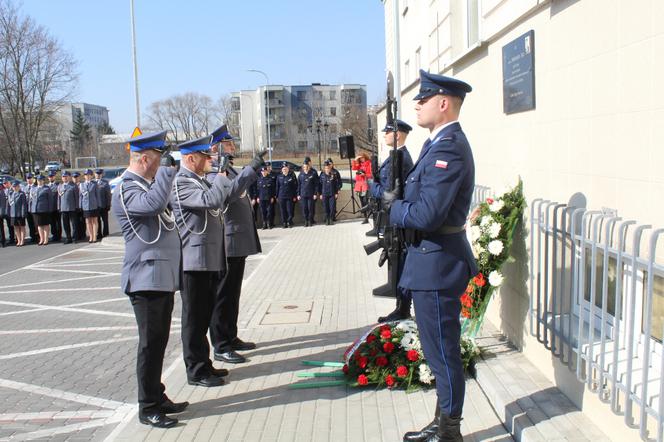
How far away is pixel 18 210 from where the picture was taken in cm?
1766

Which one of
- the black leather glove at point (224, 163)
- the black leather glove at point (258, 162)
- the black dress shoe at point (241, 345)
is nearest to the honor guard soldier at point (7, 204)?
the black dress shoe at point (241, 345)

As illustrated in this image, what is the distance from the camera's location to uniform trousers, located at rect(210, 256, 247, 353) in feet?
19.6

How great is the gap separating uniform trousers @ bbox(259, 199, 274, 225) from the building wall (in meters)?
12.7

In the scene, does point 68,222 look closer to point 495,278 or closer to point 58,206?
point 58,206

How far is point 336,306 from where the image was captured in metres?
8.22

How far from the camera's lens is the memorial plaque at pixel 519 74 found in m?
4.89

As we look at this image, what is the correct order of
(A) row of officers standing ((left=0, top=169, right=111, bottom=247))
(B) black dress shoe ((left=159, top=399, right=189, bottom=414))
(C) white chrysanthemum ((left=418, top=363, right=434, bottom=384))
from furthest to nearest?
(A) row of officers standing ((left=0, top=169, right=111, bottom=247)) < (C) white chrysanthemum ((left=418, top=363, right=434, bottom=384)) < (B) black dress shoe ((left=159, top=399, right=189, bottom=414))

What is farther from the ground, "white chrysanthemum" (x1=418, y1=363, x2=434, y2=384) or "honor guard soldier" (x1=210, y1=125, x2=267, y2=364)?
"honor guard soldier" (x1=210, y1=125, x2=267, y2=364)

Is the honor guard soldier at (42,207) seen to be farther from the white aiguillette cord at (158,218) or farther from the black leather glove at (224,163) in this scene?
the white aiguillette cord at (158,218)

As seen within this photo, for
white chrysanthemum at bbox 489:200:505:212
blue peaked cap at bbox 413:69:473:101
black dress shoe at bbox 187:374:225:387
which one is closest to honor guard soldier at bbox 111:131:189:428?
black dress shoe at bbox 187:374:225:387

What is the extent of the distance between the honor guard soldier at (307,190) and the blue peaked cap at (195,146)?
1314 centimetres

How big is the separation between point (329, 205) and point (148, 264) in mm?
14626

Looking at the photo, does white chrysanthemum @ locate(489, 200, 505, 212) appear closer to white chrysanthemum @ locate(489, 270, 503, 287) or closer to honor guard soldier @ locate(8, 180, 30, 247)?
white chrysanthemum @ locate(489, 270, 503, 287)

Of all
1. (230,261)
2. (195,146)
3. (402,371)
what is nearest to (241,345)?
(230,261)
